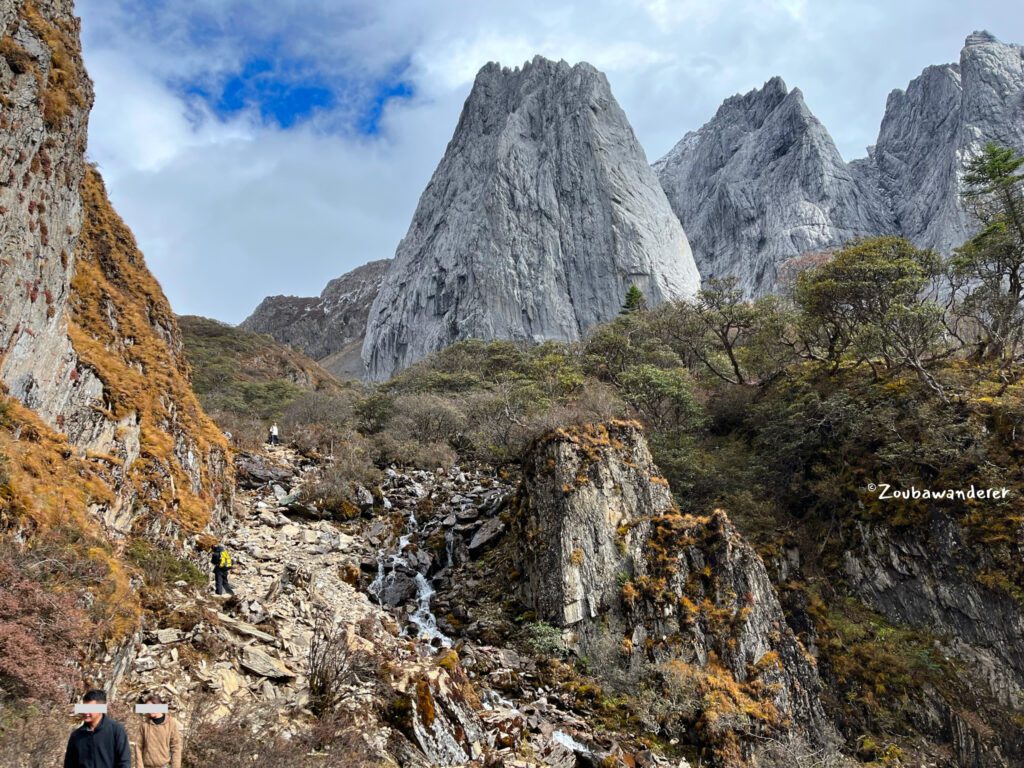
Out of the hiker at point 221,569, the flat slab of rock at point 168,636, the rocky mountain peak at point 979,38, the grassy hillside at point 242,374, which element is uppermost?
the rocky mountain peak at point 979,38

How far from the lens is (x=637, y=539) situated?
54.4ft

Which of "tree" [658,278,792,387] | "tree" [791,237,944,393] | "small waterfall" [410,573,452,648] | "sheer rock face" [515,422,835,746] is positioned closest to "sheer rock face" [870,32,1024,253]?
"tree" [658,278,792,387]

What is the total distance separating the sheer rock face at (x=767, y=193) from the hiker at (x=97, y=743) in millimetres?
93148

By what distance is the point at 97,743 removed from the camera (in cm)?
477

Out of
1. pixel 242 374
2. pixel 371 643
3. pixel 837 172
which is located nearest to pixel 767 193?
pixel 837 172

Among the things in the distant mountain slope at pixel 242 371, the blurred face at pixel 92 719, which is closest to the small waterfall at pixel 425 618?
the blurred face at pixel 92 719

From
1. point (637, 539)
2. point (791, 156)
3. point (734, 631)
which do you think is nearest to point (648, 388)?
point (637, 539)

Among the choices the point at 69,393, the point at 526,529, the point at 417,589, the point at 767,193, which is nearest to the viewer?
the point at 69,393

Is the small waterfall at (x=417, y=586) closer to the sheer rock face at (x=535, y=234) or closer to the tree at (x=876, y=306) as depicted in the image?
the tree at (x=876, y=306)

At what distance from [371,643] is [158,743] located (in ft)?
20.1

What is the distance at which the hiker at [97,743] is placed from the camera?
471 cm

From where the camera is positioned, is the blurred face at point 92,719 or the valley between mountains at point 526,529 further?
the valley between mountains at point 526,529

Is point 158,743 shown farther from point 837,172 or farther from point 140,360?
point 837,172

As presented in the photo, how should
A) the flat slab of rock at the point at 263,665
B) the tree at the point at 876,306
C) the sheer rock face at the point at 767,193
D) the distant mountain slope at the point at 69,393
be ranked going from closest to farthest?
1. the distant mountain slope at the point at 69,393
2. the flat slab of rock at the point at 263,665
3. the tree at the point at 876,306
4. the sheer rock face at the point at 767,193
